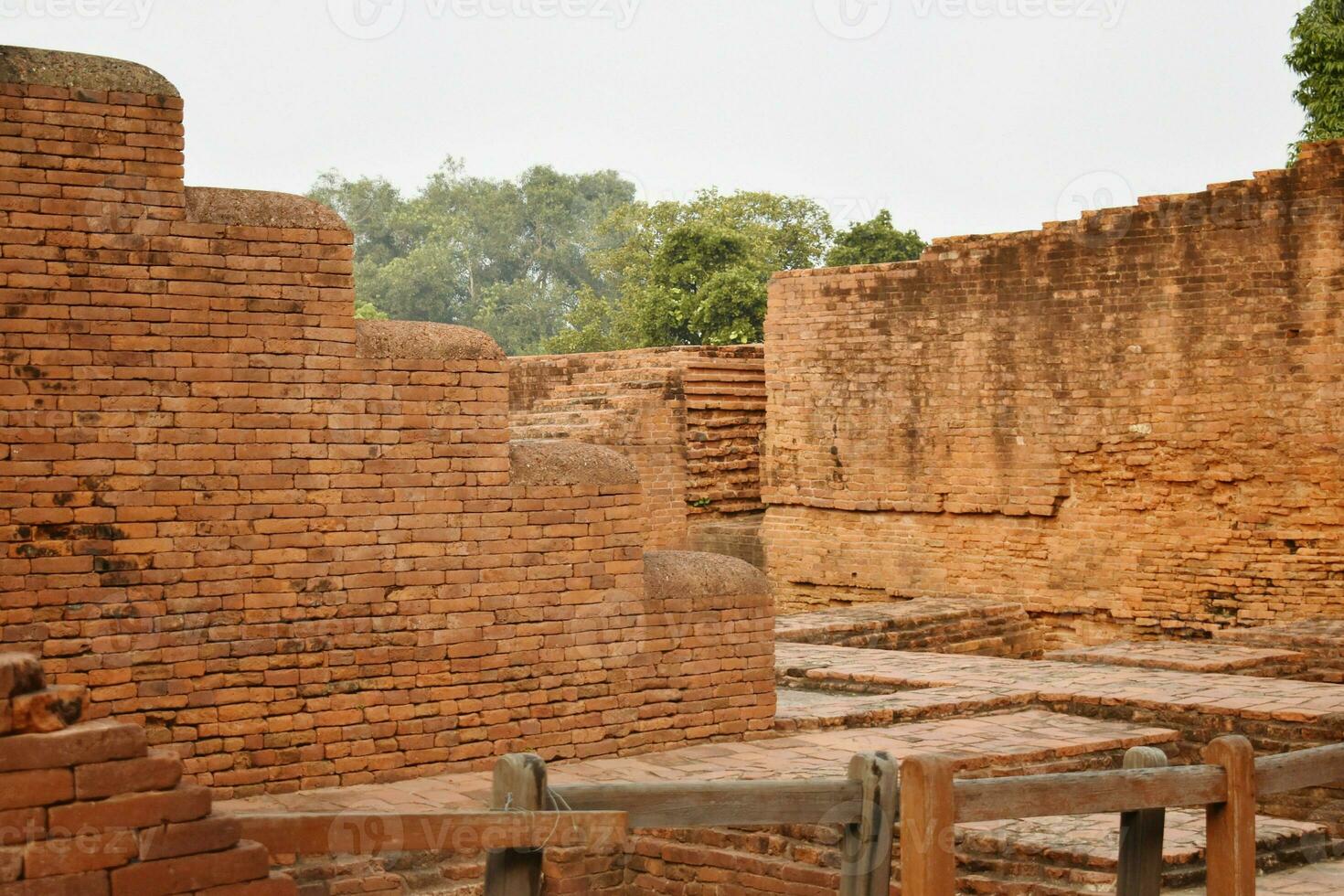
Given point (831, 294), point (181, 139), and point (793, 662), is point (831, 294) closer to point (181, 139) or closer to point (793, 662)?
point (793, 662)

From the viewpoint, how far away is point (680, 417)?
16000 millimetres

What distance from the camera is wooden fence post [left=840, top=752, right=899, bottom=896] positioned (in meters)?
4.55

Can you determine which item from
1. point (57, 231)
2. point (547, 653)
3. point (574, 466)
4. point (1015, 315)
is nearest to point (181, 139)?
point (57, 231)

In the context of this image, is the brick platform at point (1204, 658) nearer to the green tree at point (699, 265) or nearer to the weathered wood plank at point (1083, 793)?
the weathered wood plank at point (1083, 793)

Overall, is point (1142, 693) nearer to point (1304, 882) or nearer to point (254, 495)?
point (1304, 882)

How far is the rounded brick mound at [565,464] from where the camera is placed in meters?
7.99

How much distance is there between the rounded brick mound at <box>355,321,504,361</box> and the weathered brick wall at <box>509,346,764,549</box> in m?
7.33

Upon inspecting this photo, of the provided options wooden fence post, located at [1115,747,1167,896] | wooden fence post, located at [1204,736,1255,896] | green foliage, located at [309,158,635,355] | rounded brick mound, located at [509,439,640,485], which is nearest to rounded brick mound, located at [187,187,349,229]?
rounded brick mound, located at [509,439,640,485]

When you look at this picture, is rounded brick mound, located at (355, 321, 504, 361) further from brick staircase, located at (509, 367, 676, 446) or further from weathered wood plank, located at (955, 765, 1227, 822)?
brick staircase, located at (509, 367, 676, 446)

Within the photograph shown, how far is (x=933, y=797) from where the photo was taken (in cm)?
446

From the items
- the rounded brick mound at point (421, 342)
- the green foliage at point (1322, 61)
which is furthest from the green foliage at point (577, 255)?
the rounded brick mound at point (421, 342)

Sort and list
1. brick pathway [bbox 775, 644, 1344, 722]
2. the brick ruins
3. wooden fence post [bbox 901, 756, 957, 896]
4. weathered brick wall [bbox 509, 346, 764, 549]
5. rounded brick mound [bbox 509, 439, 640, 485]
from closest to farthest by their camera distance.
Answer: wooden fence post [bbox 901, 756, 957, 896] < the brick ruins < rounded brick mound [bbox 509, 439, 640, 485] < brick pathway [bbox 775, 644, 1344, 722] < weathered brick wall [bbox 509, 346, 764, 549]

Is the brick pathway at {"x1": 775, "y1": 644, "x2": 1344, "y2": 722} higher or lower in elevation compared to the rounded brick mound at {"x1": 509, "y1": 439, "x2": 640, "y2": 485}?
lower

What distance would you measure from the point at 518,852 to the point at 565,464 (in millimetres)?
4205
